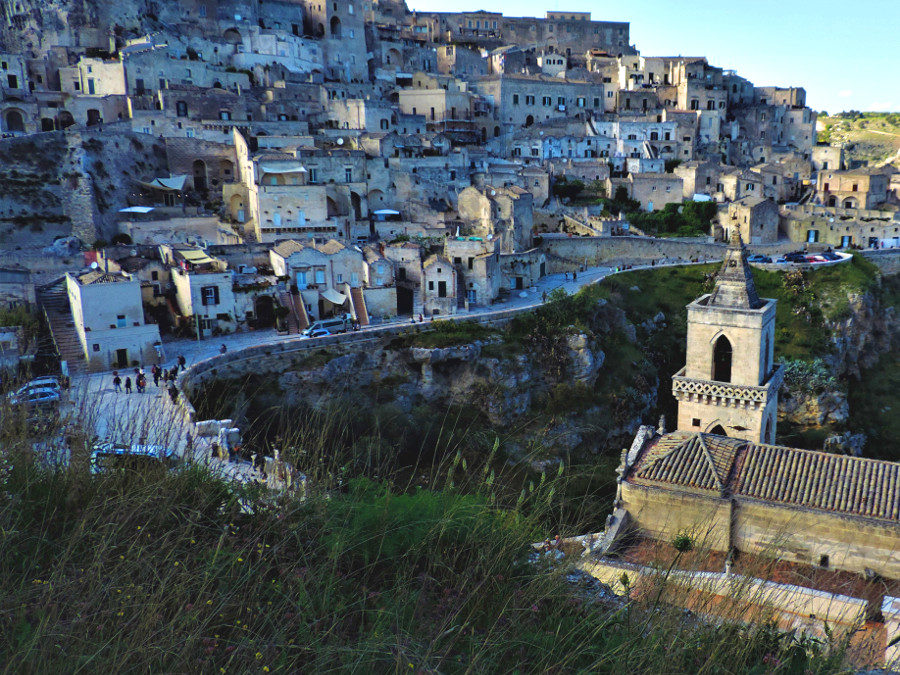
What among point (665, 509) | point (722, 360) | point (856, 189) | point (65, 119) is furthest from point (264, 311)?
point (856, 189)

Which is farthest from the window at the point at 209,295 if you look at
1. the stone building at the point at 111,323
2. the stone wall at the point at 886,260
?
the stone wall at the point at 886,260

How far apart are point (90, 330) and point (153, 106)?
27.1 m

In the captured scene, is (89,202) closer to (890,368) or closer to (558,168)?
(558,168)

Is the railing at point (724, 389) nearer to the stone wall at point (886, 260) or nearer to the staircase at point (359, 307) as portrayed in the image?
the staircase at point (359, 307)

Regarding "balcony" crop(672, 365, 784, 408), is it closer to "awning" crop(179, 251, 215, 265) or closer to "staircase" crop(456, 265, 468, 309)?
"staircase" crop(456, 265, 468, 309)

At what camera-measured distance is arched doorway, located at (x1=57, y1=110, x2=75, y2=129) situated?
48.5m

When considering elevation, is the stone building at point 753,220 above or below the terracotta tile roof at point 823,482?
above

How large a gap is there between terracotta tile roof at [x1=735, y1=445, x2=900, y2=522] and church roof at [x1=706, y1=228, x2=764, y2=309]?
5327 millimetres

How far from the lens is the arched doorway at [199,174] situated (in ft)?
155

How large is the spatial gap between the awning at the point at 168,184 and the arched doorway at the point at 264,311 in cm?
1418

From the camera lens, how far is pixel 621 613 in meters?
5.07

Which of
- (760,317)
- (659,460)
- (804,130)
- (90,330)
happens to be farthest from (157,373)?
(804,130)

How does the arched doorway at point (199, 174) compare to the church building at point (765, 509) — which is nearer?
the church building at point (765, 509)

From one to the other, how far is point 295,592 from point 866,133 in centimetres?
12910
